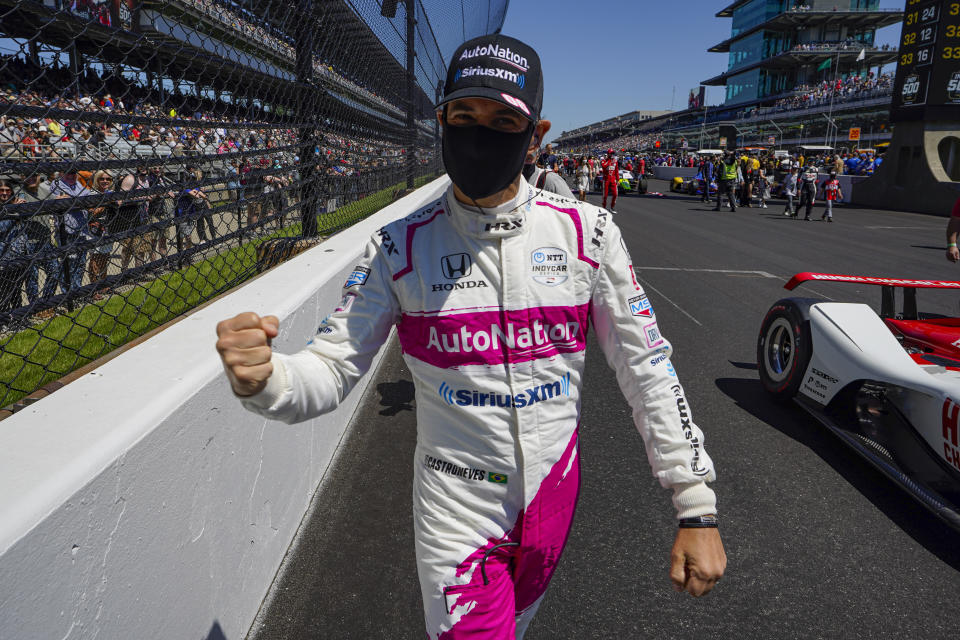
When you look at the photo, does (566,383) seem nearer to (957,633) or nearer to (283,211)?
(957,633)

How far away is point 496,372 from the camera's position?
1447mm

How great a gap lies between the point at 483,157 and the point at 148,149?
1612 millimetres

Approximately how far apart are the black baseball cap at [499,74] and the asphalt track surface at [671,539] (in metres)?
1.71

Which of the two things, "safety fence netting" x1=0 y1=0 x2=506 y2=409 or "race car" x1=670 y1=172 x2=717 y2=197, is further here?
"race car" x1=670 y1=172 x2=717 y2=197

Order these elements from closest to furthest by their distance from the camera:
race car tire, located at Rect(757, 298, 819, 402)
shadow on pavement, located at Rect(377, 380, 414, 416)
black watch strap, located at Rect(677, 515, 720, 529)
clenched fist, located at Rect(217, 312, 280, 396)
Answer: clenched fist, located at Rect(217, 312, 280, 396) < black watch strap, located at Rect(677, 515, 720, 529) < race car tire, located at Rect(757, 298, 819, 402) < shadow on pavement, located at Rect(377, 380, 414, 416)

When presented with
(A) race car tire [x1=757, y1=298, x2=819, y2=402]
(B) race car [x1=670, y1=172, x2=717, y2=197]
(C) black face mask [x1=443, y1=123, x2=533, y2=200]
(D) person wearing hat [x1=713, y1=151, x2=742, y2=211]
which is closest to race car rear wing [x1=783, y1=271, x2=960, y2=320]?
(A) race car tire [x1=757, y1=298, x2=819, y2=402]

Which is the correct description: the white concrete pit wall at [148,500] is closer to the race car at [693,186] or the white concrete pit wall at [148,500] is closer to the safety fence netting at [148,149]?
the safety fence netting at [148,149]

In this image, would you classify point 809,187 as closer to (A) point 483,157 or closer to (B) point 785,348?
(B) point 785,348

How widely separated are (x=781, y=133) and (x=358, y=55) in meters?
73.8

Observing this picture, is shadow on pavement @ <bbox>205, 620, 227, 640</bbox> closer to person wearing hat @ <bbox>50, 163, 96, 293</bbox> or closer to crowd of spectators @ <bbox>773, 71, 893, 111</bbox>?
person wearing hat @ <bbox>50, 163, 96, 293</bbox>

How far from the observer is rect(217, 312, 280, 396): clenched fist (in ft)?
3.70

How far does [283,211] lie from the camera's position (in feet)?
13.0

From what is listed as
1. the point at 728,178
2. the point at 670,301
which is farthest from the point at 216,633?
the point at 728,178

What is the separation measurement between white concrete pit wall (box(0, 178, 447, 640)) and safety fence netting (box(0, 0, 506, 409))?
407 mm
